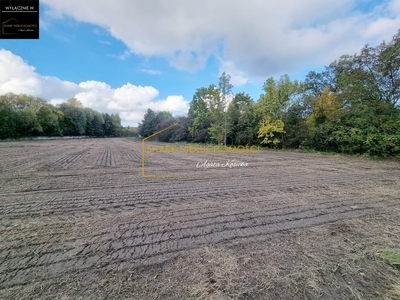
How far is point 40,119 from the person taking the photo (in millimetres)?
36906

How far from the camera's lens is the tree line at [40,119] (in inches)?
1214

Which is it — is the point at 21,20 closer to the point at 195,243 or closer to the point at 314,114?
the point at 195,243

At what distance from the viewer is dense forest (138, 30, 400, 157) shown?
12.2 m

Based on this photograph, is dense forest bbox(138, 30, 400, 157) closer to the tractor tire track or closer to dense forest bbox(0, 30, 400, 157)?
dense forest bbox(0, 30, 400, 157)

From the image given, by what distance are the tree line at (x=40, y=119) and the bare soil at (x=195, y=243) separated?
1542 inches

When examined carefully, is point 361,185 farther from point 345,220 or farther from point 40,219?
point 40,219

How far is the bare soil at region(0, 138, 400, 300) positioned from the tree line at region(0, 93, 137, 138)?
129 feet

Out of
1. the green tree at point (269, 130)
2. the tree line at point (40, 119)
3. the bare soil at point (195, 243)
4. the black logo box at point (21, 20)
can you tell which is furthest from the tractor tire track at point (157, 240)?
the tree line at point (40, 119)

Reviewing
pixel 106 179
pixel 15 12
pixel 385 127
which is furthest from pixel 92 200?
pixel 385 127

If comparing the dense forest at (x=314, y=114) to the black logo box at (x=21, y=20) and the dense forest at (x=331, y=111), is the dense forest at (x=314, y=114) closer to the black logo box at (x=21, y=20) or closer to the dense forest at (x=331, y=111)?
the dense forest at (x=331, y=111)

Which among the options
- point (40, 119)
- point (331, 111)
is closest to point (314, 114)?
point (331, 111)

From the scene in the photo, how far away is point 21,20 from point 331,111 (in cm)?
2048

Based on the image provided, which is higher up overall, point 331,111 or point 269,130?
point 331,111

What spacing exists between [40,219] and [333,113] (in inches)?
764
